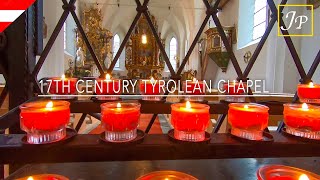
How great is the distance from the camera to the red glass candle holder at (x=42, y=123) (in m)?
0.38

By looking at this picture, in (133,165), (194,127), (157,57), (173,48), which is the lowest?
(133,165)

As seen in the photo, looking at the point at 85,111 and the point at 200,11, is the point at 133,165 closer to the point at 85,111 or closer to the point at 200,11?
the point at 85,111

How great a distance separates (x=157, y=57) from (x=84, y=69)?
3.80 m

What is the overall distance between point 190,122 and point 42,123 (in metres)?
0.26

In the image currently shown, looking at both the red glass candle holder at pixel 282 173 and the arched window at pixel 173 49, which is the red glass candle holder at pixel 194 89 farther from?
the arched window at pixel 173 49

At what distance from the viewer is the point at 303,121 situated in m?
0.43

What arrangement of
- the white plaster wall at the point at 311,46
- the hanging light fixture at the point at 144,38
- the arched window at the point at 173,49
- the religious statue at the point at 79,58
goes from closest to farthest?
the white plaster wall at the point at 311,46, the religious statue at the point at 79,58, the hanging light fixture at the point at 144,38, the arched window at the point at 173,49

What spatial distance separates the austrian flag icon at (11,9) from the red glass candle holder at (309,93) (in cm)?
74

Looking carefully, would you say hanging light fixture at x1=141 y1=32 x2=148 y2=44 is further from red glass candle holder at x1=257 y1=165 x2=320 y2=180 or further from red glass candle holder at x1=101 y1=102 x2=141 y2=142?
red glass candle holder at x1=257 y1=165 x2=320 y2=180

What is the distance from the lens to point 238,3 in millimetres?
4961

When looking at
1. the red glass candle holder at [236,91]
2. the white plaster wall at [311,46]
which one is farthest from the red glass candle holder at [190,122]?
the white plaster wall at [311,46]

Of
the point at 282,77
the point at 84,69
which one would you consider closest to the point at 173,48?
the point at 84,69

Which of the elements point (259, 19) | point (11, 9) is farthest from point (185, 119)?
point (259, 19)

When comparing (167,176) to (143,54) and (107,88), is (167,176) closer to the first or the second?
(107,88)
